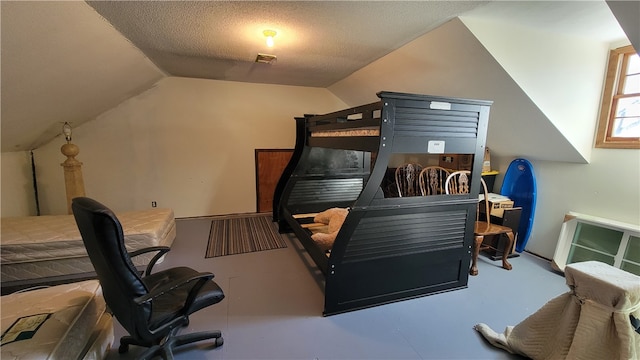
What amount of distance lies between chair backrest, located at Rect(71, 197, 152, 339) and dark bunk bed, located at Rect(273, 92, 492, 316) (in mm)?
1181

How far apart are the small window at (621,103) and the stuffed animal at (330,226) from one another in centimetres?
268

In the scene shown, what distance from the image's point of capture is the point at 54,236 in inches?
96.5

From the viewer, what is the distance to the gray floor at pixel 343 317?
170 centimetres

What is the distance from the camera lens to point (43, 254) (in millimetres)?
2398

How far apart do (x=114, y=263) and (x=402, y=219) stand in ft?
6.03

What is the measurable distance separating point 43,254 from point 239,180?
8.27 ft

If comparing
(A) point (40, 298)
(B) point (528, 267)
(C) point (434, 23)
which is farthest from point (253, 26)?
(B) point (528, 267)

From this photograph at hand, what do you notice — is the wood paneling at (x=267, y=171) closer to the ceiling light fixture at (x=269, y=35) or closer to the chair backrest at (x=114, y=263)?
the ceiling light fixture at (x=269, y=35)

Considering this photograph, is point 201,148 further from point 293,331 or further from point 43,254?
point 293,331

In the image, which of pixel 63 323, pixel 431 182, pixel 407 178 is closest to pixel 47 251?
pixel 63 323

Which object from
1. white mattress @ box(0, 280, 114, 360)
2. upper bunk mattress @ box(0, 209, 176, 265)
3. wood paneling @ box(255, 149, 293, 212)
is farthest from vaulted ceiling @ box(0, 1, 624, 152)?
wood paneling @ box(255, 149, 293, 212)

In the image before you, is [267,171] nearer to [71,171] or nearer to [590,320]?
[71,171]

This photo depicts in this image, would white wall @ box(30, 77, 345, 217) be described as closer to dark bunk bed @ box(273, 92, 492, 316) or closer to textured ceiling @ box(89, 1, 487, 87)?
textured ceiling @ box(89, 1, 487, 87)

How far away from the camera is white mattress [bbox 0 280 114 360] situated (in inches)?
45.8
